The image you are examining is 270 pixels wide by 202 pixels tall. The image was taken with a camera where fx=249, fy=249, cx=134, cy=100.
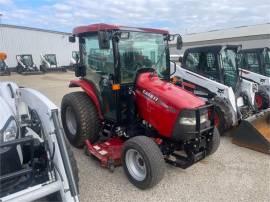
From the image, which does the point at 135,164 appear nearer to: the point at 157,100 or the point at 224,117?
the point at 157,100

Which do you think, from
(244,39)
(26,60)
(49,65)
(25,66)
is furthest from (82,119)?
(244,39)

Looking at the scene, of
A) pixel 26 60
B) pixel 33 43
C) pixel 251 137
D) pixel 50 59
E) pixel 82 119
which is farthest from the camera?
pixel 33 43

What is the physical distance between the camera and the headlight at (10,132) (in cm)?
229

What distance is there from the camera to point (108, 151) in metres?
3.79

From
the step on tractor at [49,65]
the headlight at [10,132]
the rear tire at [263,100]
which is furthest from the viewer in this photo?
the step on tractor at [49,65]

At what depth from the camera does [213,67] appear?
5957 millimetres

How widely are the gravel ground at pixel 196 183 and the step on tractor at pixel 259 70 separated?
3201mm

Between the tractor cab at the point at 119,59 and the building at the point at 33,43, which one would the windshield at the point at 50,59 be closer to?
the building at the point at 33,43

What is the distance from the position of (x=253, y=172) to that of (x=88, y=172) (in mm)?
2472

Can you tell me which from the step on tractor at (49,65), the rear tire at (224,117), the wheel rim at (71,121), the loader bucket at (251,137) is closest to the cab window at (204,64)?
the rear tire at (224,117)

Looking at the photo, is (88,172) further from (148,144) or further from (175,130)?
(175,130)

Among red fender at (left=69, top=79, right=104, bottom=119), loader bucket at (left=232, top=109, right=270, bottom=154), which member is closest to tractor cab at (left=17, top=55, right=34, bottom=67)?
red fender at (left=69, top=79, right=104, bottom=119)

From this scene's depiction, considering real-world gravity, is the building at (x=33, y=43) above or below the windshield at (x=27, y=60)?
above

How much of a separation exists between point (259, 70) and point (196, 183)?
19.7 feet
